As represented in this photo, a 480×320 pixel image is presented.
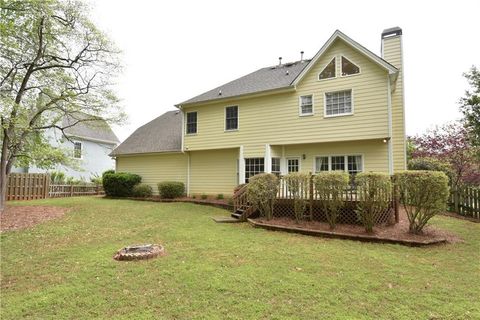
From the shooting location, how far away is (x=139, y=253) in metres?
5.98

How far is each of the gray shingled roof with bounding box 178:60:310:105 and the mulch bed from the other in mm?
7180

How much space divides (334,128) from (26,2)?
1359 centimetres

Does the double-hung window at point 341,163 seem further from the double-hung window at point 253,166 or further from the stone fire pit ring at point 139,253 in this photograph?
the stone fire pit ring at point 139,253

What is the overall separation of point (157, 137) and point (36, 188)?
8.61 m

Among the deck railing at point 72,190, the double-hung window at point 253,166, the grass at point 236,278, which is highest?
the double-hung window at point 253,166

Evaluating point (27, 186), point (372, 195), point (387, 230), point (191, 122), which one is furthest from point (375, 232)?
point (27, 186)

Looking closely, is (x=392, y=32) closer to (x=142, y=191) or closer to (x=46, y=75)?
(x=142, y=191)

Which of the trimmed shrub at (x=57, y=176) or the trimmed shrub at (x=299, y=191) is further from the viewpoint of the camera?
the trimmed shrub at (x=57, y=176)

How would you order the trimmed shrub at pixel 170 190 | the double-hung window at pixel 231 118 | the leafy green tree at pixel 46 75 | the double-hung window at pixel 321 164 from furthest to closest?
the trimmed shrub at pixel 170 190 → the double-hung window at pixel 231 118 → the double-hung window at pixel 321 164 → the leafy green tree at pixel 46 75

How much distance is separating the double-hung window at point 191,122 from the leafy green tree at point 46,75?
4081 millimetres

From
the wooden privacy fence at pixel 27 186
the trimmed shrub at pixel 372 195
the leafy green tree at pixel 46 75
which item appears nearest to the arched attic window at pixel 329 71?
the trimmed shrub at pixel 372 195

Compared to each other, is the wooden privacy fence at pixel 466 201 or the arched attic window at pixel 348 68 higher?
the arched attic window at pixel 348 68

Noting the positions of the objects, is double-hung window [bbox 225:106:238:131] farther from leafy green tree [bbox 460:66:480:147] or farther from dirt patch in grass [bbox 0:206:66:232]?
leafy green tree [bbox 460:66:480:147]

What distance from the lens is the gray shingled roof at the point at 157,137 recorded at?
1787 centimetres
